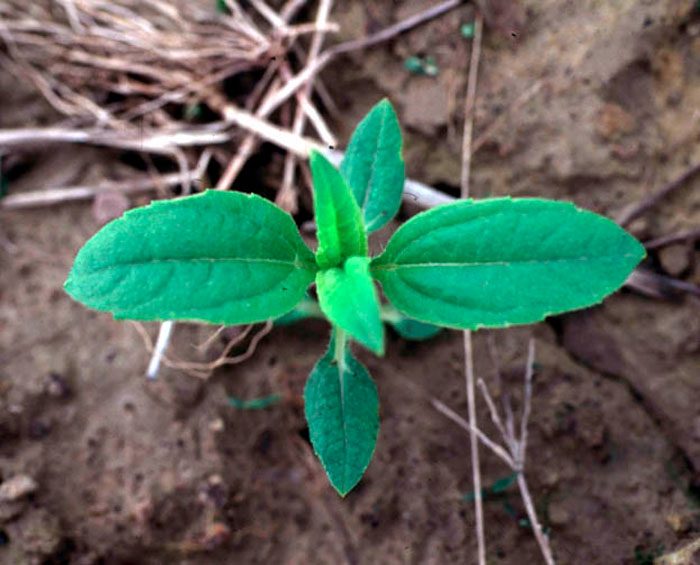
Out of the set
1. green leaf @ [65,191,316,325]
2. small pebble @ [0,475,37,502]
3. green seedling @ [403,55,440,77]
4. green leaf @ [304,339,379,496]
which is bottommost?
small pebble @ [0,475,37,502]

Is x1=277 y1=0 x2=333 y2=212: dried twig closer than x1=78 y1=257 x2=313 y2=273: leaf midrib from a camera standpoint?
No

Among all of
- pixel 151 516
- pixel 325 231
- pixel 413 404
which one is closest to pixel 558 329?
pixel 413 404

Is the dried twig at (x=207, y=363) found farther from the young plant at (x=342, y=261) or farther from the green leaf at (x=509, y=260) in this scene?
the green leaf at (x=509, y=260)

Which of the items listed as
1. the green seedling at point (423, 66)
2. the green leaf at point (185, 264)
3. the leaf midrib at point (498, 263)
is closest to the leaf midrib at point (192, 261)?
the green leaf at point (185, 264)

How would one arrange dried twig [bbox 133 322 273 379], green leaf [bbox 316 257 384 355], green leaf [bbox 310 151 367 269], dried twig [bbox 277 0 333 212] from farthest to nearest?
dried twig [bbox 277 0 333 212] < dried twig [bbox 133 322 273 379] < green leaf [bbox 310 151 367 269] < green leaf [bbox 316 257 384 355]

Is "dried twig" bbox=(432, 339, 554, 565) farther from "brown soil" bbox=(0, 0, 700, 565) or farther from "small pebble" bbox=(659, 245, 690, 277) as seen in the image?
"small pebble" bbox=(659, 245, 690, 277)

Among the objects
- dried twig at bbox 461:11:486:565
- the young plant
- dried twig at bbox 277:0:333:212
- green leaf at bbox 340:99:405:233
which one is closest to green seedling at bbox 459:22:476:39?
dried twig at bbox 461:11:486:565

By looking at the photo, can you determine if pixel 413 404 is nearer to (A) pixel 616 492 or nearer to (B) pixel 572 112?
(A) pixel 616 492

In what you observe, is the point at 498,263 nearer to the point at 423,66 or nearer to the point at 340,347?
the point at 340,347
